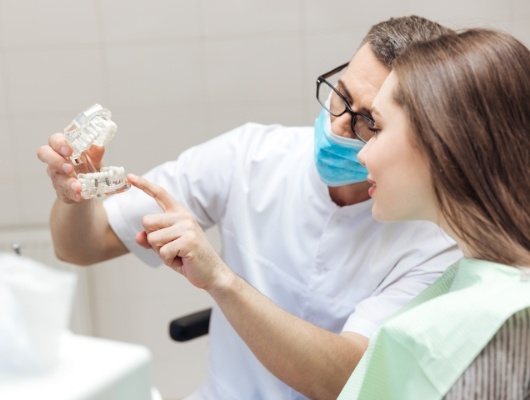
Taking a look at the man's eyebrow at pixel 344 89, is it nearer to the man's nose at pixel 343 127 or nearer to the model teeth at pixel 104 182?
the man's nose at pixel 343 127

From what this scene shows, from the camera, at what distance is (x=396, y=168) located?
3.32 ft

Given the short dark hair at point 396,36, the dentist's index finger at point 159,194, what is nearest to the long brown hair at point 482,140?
the short dark hair at point 396,36

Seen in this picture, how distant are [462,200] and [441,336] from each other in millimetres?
173

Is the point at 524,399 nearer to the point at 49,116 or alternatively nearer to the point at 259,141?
the point at 259,141

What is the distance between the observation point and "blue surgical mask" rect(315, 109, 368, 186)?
51.5 inches

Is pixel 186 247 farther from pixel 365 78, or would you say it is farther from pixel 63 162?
pixel 365 78

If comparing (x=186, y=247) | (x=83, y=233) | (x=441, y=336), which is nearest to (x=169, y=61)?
(x=83, y=233)

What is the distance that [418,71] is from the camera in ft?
3.24

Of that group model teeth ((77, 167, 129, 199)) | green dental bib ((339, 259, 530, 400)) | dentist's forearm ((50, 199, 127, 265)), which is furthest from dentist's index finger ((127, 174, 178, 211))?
green dental bib ((339, 259, 530, 400))

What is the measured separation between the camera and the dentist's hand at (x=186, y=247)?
1112mm

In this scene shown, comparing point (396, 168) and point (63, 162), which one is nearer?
point (396, 168)

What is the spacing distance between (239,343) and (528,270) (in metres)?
0.69

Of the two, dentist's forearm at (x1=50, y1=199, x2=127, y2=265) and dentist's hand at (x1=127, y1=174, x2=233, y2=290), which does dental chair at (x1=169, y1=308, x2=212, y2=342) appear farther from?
dentist's hand at (x1=127, y1=174, x2=233, y2=290)

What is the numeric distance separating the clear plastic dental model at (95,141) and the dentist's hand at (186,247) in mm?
94
